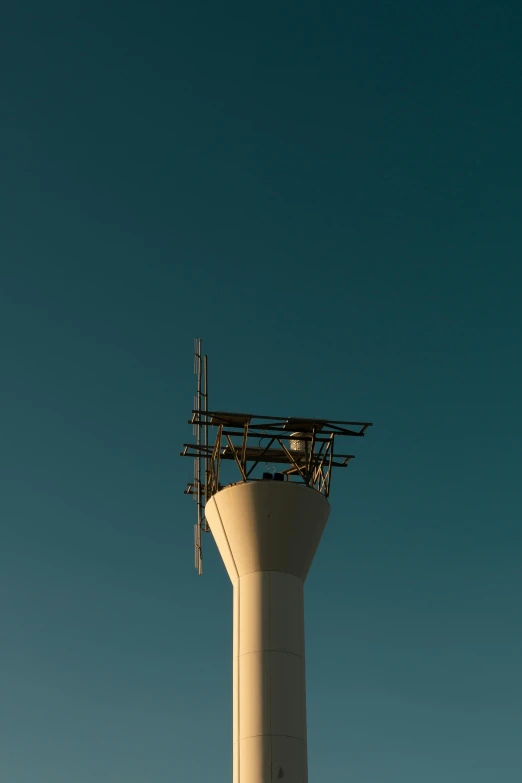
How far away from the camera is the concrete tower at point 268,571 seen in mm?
32469

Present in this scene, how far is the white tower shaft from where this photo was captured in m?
32.3

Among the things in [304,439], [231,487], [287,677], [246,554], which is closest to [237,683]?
[287,677]

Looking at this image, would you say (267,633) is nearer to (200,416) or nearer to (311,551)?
(311,551)

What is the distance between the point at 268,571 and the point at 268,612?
1342 millimetres

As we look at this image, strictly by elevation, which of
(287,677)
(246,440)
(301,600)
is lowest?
(287,677)

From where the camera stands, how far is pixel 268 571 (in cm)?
3459

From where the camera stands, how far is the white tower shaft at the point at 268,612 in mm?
32344

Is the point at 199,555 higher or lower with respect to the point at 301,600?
higher

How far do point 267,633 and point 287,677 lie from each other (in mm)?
1503

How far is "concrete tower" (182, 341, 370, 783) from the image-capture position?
32.5 meters

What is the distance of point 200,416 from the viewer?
37.9m

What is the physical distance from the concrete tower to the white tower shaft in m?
0.03

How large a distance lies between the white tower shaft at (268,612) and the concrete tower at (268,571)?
0.03 meters

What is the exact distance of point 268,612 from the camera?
112 ft
